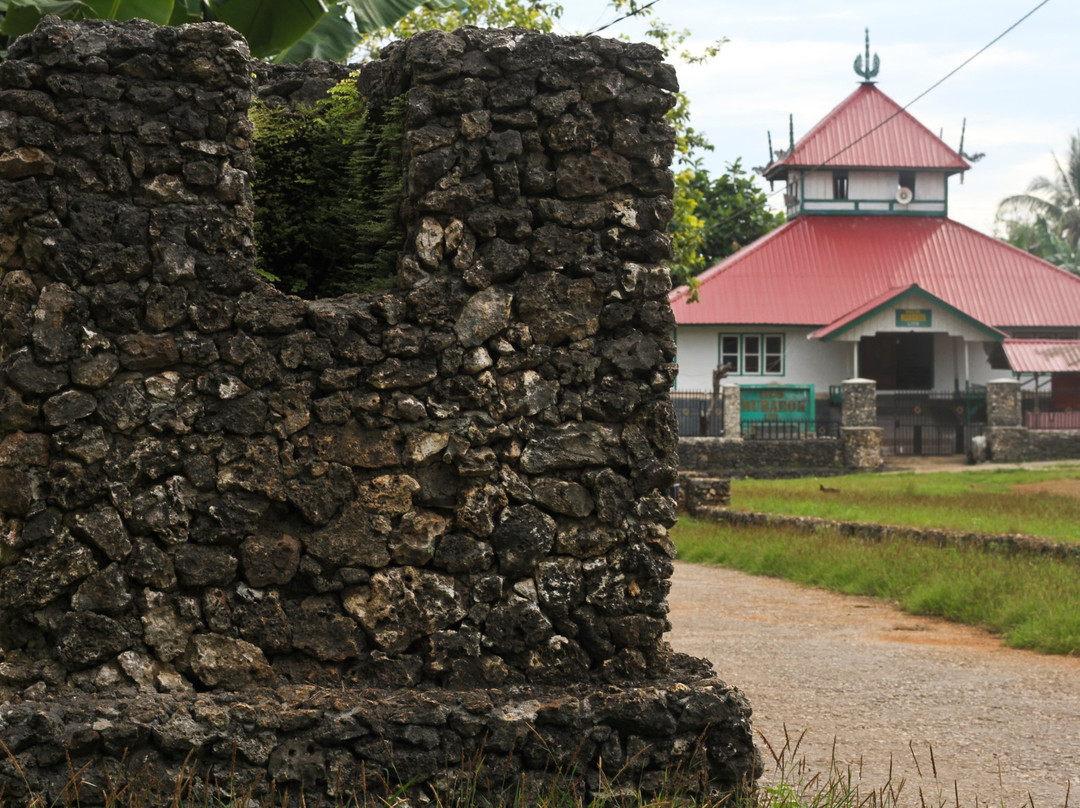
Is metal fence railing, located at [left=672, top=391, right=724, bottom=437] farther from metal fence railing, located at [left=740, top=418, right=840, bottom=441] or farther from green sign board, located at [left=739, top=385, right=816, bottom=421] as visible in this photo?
green sign board, located at [left=739, top=385, right=816, bottom=421]

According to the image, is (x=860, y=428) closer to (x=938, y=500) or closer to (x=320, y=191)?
(x=938, y=500)

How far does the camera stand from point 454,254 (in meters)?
5.62

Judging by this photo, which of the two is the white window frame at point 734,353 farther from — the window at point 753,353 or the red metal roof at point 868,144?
the red metal roof at point 868,144

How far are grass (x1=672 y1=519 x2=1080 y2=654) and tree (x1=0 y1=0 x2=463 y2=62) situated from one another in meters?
6.95

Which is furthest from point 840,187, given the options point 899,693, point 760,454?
point 899,693

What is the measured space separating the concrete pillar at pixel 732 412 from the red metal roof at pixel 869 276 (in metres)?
4.73

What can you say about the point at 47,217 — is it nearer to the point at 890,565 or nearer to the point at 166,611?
the point at 166,611

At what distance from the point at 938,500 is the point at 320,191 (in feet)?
55.9

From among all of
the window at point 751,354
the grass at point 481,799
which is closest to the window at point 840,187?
the window at point 751,354

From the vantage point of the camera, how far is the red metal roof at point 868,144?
40656 mm

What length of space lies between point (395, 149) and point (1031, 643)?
7.11 m

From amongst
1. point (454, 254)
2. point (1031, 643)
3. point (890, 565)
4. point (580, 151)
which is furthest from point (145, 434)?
point (890, 565)

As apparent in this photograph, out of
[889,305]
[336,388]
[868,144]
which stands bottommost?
[336,388]

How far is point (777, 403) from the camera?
34125 mm
